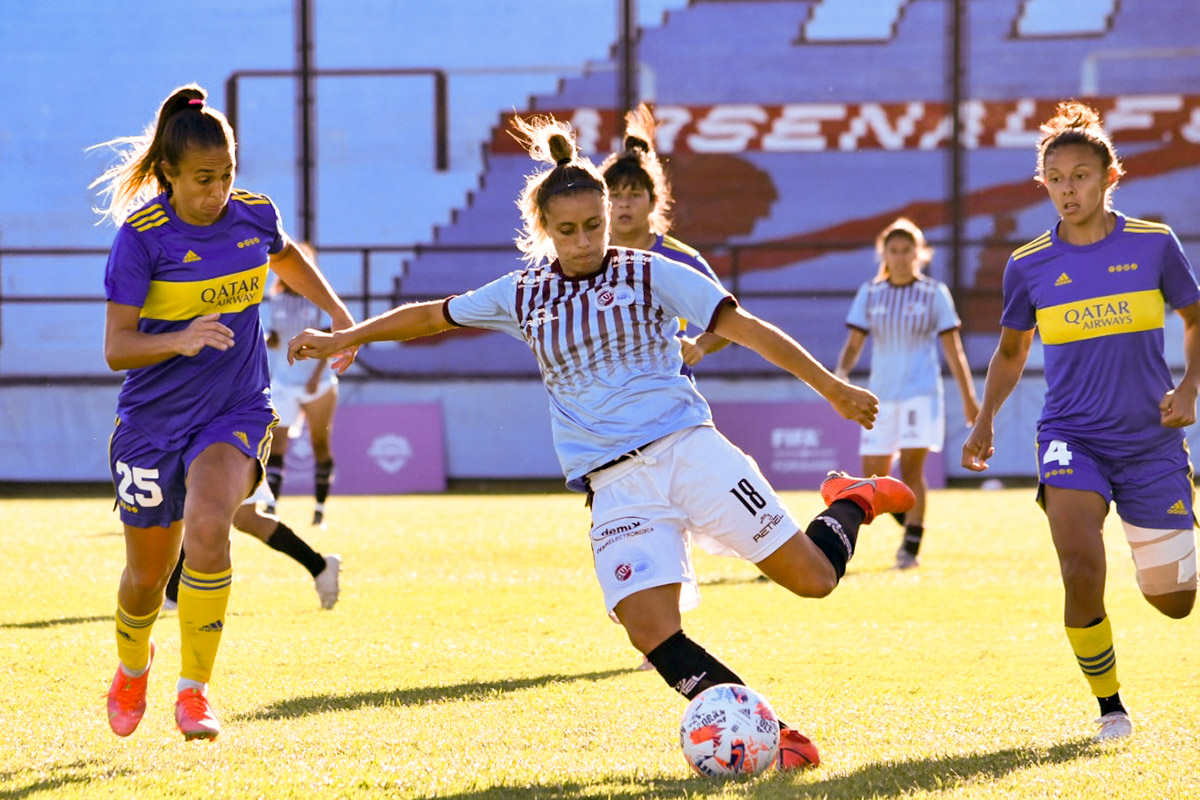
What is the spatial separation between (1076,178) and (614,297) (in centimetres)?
170

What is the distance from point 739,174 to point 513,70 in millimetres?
3851

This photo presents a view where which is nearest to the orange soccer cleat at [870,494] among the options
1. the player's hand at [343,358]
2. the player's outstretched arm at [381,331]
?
the player's outstretched arm at [381,331]

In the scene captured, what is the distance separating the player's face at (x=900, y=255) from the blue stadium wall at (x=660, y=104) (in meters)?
12.2

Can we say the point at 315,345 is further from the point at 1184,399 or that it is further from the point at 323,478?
the point at 323,478

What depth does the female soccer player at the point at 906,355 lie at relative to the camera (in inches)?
403

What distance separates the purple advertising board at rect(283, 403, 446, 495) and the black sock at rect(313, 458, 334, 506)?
15.4 feet

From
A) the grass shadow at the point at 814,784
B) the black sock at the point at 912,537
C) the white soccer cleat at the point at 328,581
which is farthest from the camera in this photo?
the black sock at the point at 912,537

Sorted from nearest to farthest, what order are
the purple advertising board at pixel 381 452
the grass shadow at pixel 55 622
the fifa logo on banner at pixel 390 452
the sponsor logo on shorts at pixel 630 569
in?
the sponsor logo on shorts at pixel 630 569 → the grass shadow at pixel 55 622 → the purple advertising board at pixel 381 452 → the fifa logo on banner at pixel 390 452

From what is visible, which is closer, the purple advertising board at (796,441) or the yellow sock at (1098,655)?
the yellow sock at (1098,655)

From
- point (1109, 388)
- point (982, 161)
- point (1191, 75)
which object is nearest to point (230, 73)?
point (982, 161)

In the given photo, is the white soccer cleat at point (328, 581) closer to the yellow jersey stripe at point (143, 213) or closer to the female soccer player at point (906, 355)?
the yellow jersey stripe at point (143, 213)

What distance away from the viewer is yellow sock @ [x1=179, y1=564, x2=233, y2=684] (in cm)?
480

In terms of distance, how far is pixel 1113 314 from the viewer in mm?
5164

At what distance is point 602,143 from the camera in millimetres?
23141
